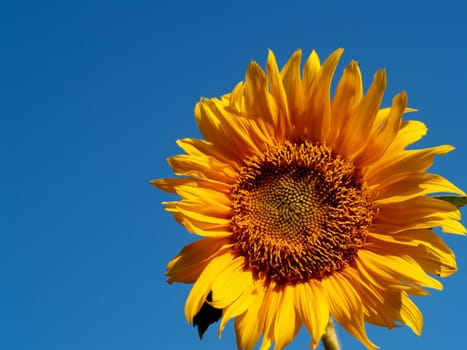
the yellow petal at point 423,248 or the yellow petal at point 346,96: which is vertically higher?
the yellow petal at point 346,96

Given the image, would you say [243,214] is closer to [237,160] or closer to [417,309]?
[237,160]

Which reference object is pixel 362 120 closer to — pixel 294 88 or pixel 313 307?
pixel 294 88

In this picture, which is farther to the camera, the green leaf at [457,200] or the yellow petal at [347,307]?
the green leaf at [457,200]

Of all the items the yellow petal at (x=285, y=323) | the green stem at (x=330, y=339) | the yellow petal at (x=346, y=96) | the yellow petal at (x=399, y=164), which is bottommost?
the green stem at (x=330, y=339)

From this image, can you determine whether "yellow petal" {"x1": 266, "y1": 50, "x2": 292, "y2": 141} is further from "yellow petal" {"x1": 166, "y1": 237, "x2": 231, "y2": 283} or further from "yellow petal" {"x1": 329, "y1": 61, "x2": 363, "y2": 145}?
"yellow petal" {"x1": 166, "y1": 237, "x2": 231, "y2": 283}

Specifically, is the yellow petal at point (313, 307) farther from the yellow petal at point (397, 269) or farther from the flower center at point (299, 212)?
the yellow petal at point (397, 269)

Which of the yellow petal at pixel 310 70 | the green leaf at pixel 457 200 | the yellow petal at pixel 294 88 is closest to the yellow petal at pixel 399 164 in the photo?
the green leaf at pixel 457 200

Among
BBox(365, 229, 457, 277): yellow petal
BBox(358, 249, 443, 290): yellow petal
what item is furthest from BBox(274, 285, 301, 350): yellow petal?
BBox(365, 229, 457, 277): yellow petal

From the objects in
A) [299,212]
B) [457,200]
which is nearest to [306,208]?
[299,212]
